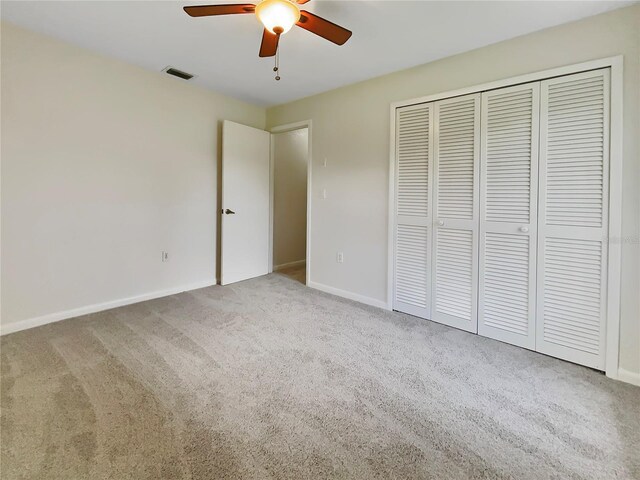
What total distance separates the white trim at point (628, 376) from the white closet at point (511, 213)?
0.32 ft

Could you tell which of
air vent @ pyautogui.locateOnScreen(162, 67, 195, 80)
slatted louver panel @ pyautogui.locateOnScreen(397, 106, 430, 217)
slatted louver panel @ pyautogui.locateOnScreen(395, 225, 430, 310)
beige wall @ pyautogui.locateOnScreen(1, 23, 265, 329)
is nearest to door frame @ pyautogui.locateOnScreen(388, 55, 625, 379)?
slatted louver panel @ pyautogui.locateOnScreen(397, 106, 430, 217)

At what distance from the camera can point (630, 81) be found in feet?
6.02

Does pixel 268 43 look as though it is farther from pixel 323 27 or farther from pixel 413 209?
pixel 413 209

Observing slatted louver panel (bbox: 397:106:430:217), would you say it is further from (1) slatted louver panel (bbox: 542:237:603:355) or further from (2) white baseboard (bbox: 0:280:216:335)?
(2) white baseboard (bbox: 0:280:216:335)

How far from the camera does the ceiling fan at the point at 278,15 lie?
1.50 m

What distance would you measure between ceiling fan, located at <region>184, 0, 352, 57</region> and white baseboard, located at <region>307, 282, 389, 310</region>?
2330mm

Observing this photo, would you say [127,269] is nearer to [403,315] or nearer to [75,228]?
[75,228]

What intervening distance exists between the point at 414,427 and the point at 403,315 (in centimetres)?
146

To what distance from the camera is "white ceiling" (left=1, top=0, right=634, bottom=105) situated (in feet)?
6.40

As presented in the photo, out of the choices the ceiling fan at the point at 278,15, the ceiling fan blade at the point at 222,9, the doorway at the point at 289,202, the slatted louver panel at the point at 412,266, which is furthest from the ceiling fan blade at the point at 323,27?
the doorway at the point at 289,202

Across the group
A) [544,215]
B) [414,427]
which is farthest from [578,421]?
[544,215]

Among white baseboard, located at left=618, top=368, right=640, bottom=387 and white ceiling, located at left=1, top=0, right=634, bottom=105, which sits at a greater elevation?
white ceiling, located at left=1, top=0, right=634, bottom=105

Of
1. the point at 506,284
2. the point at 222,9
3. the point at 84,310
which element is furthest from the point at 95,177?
the point at 506,284

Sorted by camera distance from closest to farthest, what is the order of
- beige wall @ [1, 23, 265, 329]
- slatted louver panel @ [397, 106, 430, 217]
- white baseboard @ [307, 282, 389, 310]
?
beige wall @ [1, 23, 265, 329], slatted louver panel @ [397, 106, 430, 217], white baseboard @ [307, 282, 389, 310]
